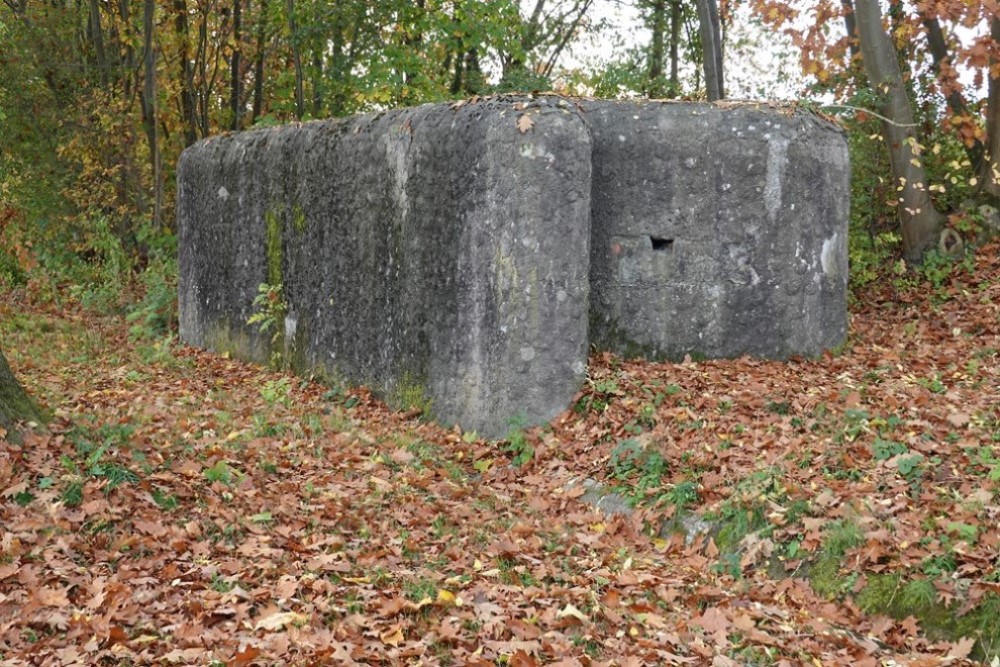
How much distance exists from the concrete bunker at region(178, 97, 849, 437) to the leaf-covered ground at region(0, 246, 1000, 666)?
16.1 inches

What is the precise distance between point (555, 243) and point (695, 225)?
4.86 feet

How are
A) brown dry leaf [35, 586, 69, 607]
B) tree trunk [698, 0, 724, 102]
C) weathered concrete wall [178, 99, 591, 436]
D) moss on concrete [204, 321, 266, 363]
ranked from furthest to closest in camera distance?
tree trunk [698, 0, 724, 102] < moss on concrete [204, 321, 266, 363] < weathered concrete wall [178, 99, 591, 436] < brown dry leaf [35, 586, 69, 607]

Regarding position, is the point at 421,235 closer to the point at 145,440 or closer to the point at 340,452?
the point at 340,452

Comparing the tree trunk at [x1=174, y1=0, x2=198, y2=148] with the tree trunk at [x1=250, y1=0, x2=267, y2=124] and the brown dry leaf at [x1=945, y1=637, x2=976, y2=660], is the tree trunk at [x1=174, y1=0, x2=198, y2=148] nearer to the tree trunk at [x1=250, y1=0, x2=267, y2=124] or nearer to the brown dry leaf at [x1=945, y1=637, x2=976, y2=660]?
the tree trunk at [x1=250, y1=0, x2=267, y2=124]

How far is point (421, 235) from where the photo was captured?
879cm

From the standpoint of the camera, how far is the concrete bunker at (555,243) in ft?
26.7

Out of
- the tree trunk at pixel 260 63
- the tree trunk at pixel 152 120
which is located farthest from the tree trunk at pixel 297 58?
the tree trunk at pixel 152 120

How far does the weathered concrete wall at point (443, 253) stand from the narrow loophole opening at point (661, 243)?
88 centimetres

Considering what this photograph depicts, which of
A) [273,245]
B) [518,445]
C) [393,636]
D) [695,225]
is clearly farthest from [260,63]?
[393,636]

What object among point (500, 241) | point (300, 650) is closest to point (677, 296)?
point (500, 241)

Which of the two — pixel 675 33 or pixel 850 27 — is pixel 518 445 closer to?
pixel 850 27

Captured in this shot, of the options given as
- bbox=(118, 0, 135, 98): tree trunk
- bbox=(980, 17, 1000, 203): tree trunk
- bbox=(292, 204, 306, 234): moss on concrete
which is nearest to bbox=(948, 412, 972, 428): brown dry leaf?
bbox=(980, 17, 1000, 203): tree trunk

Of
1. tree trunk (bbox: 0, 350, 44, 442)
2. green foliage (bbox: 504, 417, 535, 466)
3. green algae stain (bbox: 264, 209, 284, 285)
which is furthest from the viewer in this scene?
green algae stain (bbox: 264, 209, 284, 285)

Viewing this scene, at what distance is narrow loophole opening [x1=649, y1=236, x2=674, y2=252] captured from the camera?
8930 mm
